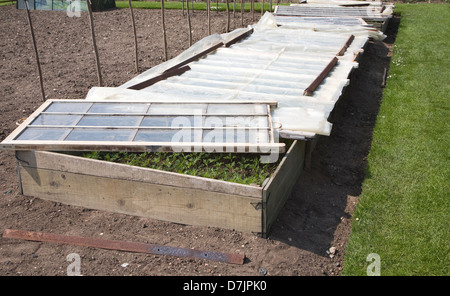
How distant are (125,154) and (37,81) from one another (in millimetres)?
4968

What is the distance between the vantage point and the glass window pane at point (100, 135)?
5664mm

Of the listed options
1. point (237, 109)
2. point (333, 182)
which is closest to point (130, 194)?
point (237, 109)

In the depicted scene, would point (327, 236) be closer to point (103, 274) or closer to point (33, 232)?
point (103, 274)

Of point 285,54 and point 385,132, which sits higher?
point 285,54

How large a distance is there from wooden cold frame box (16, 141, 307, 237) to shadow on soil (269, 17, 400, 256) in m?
0.23

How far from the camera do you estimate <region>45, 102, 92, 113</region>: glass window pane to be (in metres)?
6.44

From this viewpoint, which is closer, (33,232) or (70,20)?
(33,232)

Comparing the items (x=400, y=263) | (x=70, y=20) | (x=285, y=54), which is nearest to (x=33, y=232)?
(x=400, y=263)

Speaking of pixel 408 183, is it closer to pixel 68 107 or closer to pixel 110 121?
pixel 110 121

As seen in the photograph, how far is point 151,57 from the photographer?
11.5 metres

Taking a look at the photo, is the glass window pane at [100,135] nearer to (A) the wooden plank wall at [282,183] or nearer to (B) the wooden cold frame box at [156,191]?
(B) the wooden cold frame box at [156,191]

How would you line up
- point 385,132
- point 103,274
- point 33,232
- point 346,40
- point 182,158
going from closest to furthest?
point 103,274 < point 33,232 < point 182,158 < point 385,132 < point 346,40

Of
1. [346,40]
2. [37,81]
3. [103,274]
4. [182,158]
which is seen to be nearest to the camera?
[103,274]

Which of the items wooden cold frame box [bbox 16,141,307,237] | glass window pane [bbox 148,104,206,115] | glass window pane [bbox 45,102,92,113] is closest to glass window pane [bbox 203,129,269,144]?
wooden cold frame box [bbox 16,141,307,237]
